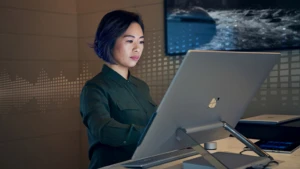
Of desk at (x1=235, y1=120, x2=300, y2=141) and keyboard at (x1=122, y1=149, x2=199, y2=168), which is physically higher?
keyboard at (x1=122, y1=149, x2=199, y2=168)

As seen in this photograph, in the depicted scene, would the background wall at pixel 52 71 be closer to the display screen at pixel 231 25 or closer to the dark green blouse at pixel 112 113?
the display screen at pixel 231 25

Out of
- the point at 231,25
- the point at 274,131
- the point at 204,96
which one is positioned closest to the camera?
the point at 204,96

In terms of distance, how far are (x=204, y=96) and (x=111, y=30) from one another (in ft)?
2.47

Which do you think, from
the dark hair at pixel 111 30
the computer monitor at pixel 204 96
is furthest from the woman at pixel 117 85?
the computer monitor at pixel 204 96

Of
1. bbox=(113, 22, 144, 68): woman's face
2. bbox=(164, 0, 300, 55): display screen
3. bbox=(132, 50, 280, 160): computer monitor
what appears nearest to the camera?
bbox=(132, 50, 280, 160): computer monitor

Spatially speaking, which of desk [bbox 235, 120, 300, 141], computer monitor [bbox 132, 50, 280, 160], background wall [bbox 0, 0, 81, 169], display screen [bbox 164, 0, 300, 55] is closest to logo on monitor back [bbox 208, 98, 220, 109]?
computer monitor [bbox 132, 50, 280, 160]

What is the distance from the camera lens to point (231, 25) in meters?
2.97

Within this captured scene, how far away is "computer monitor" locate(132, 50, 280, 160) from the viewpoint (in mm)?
1161

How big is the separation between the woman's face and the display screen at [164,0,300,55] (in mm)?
1230

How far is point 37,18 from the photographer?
348 cm

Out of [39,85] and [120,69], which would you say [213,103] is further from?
[39,85]

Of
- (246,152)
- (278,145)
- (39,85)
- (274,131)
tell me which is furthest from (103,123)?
(39,85)

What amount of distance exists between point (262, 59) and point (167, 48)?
6.13ft

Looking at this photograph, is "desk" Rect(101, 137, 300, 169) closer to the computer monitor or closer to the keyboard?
the keyboard
